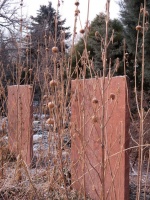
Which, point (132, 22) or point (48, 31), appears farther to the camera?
point (48, 31)

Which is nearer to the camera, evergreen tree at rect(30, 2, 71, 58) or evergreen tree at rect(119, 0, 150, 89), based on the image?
evergreen tree at rect(30, 2, 71, 58)

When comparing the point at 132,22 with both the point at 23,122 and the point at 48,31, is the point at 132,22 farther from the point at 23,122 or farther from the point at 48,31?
the point at 23,122

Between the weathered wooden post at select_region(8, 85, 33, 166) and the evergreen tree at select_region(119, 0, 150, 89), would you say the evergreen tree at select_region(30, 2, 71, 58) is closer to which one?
the weathered wooden post at select_region(8, 85, 33, 166)

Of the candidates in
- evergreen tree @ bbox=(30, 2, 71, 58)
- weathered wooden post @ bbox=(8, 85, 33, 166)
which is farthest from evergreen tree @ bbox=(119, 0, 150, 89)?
weathered wooden post @ bbox=(8, 85, 33, 166)

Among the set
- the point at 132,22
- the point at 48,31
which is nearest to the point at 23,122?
the point at 48,31

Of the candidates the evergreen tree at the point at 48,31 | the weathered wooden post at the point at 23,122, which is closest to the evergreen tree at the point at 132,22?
the evergreen tree at the point at 48,31

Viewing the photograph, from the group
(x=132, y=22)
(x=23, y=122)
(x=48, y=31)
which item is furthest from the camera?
(x=48, y=31)

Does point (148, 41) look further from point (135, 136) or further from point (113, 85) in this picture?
point (113, 85)

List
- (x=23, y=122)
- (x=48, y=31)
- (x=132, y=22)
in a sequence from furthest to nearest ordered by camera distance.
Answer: (x=48, y=31), (x=132, y=22), (x=23, y=122)

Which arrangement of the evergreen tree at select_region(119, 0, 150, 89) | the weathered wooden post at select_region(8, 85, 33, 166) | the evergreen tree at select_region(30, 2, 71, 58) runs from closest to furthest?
the evergreen tree at select_region(30, 2, 71, 58), the weathered wooden post at select_region(8, 85, 33, 166), the evergreen tree at select_region(119, 0, 150, 89)

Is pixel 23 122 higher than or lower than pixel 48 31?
lower

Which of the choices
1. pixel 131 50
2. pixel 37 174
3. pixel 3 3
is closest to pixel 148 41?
pixel 131 50

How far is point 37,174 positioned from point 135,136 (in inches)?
112

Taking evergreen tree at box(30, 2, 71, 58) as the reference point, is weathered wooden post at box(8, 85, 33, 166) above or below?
below
